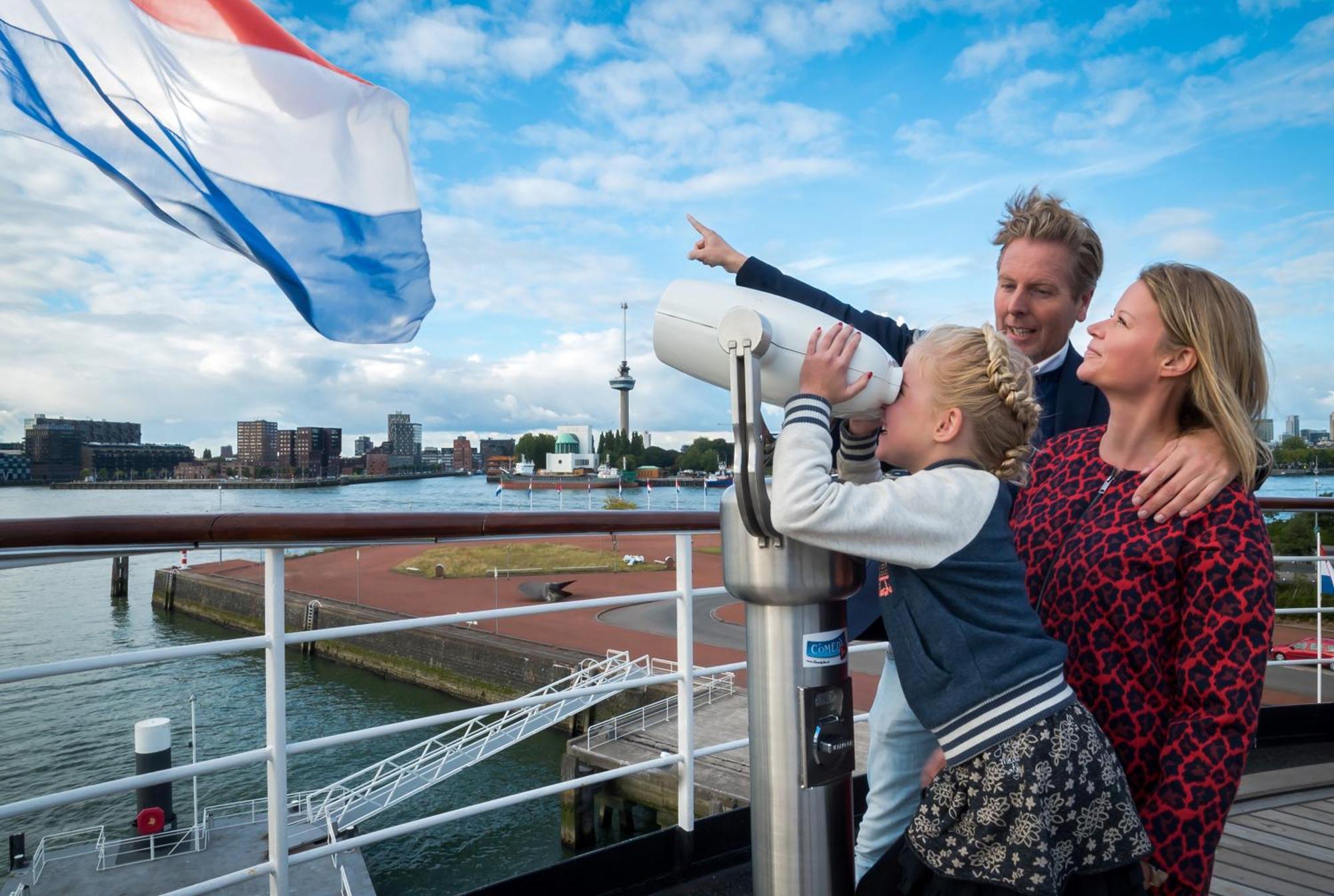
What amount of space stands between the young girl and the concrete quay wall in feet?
42.9

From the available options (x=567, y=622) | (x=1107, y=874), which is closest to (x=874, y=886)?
(x=1107, y=874)

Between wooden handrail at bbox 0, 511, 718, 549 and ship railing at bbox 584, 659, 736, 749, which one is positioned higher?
wooden handrail at bbox 0, 511, 718, 549

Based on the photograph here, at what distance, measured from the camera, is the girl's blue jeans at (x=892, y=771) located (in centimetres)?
100

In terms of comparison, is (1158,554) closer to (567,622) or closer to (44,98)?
(44,98)

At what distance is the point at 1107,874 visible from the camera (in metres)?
0.88

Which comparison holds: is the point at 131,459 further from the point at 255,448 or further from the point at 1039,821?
the point at 1039,821

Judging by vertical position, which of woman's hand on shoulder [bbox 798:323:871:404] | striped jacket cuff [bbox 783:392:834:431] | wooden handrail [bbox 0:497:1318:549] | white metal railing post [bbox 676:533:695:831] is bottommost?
white metal railing post [bbox 676:533:695:831]

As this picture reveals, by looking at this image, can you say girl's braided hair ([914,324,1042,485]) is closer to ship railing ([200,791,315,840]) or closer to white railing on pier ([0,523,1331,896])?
white railing on pier ([0,523,1331,896])

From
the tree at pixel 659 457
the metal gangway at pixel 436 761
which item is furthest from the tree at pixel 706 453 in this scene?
the tree at pixel 659 457

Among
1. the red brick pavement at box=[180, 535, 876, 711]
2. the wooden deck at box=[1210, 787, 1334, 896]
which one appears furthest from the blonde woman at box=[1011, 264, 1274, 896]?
the red brick pavement at box=[180, 535, 876, 711]

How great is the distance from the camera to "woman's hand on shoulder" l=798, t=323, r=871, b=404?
86 centimetres

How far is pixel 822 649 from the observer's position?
93 centimetres

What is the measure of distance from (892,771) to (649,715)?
1261cm

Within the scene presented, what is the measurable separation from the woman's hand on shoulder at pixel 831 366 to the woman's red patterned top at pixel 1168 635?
373mm
